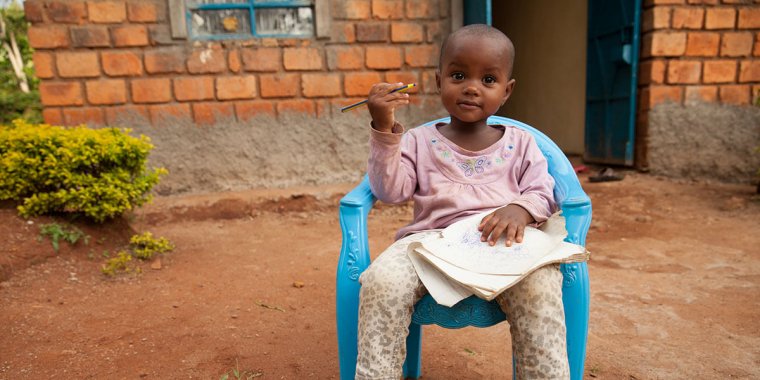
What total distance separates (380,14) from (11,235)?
3271 mm

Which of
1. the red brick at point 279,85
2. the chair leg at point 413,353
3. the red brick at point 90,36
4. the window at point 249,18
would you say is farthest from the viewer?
the red brick at point 279,85

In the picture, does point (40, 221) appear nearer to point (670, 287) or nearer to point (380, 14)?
point (380, 14)

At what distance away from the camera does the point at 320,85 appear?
436 cm

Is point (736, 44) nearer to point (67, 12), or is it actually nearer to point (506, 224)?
point (506, 224)

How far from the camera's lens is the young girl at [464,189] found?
1.18 metres

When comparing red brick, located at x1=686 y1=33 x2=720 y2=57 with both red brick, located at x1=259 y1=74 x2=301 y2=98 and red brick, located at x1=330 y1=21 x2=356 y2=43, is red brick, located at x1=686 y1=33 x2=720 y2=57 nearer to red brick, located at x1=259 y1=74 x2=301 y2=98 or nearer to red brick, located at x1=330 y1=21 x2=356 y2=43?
red brick, located at x1=330 y1=21 x2=356 y2=43

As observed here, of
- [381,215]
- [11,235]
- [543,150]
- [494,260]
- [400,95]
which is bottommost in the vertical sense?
[381,215]

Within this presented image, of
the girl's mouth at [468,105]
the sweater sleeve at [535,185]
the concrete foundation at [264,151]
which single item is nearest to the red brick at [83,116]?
the concrete foundation at [264,151]

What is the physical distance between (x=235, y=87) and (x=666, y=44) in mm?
4060

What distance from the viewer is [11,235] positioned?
274cm

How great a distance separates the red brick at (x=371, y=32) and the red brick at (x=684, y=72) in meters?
2.78

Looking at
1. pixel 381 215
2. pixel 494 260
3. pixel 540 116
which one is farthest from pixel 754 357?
pixel 540 116

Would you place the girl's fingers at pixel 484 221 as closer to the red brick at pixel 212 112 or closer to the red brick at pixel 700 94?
the red brick at pixel 212 112

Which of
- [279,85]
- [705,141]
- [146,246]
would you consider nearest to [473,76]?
[146,246]
